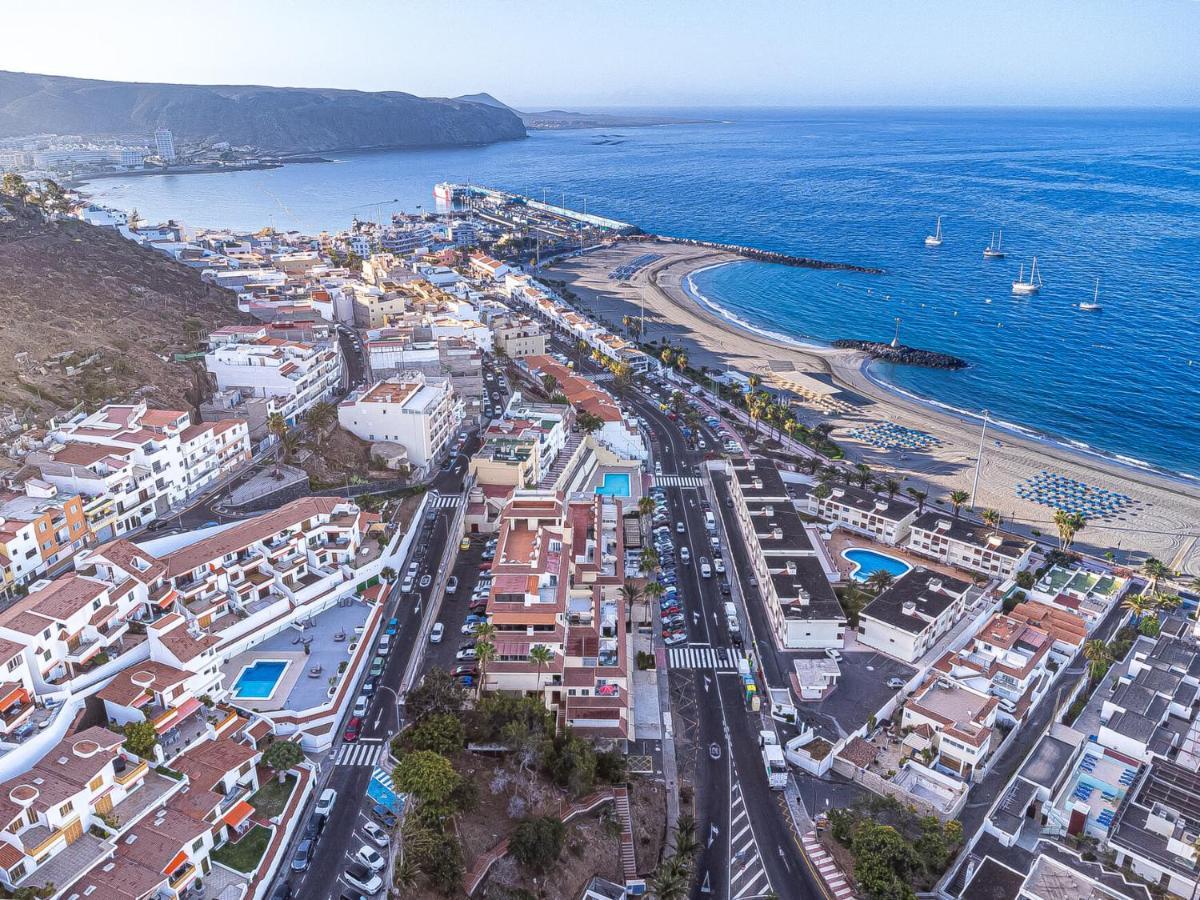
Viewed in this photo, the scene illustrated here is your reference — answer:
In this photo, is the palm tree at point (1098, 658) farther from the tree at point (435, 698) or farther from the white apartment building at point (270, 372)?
the white apartment building at point (270, 372)

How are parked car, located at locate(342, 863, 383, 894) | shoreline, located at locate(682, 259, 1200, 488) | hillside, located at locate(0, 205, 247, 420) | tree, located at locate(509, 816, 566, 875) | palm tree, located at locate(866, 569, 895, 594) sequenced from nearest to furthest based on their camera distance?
parked car, located at locate(342, 863, 383, 894) → tree, located at locate(509, 816, 566, 875) → palm tree, located at locate(866, 569, 895, 594) → hillside, located at locate(0, 205, 247, 420) → shoreline, located at locate(682, 259, 1200, 488)

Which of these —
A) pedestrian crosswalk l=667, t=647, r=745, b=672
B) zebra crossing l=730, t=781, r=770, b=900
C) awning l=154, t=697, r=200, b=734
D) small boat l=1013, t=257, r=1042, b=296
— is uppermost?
small boat l=1013, t=257, r=1042, b=296

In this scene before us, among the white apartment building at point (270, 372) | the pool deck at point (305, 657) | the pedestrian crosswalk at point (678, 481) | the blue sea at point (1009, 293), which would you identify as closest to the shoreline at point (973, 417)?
the blue sea at point (1009, 293)

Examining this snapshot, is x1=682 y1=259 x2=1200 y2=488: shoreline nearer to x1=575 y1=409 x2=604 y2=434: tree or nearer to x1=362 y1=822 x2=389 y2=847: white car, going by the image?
x1=575 y1=409 x2=604 y2=434: tree

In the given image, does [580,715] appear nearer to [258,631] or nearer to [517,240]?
[258,631]

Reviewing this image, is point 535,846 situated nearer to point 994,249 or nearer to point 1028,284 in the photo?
point 1028,284

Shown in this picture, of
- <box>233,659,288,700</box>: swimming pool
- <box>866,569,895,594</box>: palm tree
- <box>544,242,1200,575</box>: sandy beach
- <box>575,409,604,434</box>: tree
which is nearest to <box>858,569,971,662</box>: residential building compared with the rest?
<box>866,569,895,594</box>: palm tree
